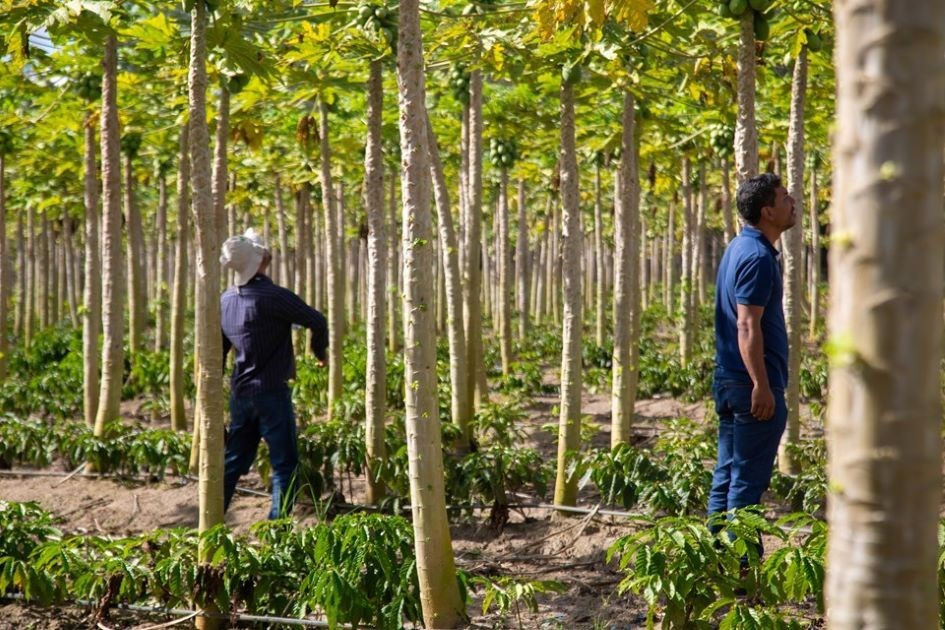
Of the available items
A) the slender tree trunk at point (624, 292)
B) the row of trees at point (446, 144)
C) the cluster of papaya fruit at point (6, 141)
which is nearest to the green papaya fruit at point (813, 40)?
the row of trees at point (446, 144)

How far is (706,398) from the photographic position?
1123cm

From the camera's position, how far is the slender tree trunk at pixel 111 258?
8047mm

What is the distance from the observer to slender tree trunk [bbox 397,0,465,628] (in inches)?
150

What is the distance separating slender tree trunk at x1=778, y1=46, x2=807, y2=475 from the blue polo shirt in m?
2.60

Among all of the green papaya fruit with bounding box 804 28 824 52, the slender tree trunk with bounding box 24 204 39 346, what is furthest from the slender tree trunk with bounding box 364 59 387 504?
the slender tree trunk with bounding box 24 204 39 346

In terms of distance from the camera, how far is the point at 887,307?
1.61 meters

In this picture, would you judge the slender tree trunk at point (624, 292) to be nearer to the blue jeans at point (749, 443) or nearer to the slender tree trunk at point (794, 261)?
the slender tree trunk at point (794, 261)

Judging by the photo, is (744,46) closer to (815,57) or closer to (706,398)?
(815,57)

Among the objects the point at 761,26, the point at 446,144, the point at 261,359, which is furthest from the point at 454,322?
the point at 446,144

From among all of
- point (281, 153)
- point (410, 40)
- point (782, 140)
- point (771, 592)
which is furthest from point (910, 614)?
point (281, 153)

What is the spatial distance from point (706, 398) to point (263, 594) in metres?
7.97

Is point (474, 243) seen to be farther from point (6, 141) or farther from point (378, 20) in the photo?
point (6, 141)

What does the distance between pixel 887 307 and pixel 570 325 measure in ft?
14.3

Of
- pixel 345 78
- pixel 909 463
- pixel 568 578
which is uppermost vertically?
pixel 345 78
